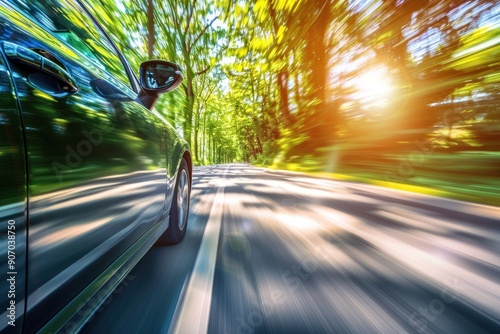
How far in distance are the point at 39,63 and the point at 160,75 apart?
1.47 metres

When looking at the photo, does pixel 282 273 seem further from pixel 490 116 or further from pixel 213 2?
pixel 213 2

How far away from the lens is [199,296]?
164cm

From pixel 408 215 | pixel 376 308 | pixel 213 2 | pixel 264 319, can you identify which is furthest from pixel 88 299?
pixel 213 2

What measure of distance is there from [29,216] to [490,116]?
7.91 meters

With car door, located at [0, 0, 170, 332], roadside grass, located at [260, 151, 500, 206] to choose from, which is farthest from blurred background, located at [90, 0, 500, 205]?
car door, located at [0, 0, 170, 332]

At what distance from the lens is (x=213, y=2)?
17.1 m

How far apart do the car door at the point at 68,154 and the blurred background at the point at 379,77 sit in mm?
1381

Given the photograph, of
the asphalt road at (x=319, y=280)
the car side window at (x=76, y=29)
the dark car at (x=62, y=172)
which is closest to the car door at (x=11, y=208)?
the dark car at (x=62, y=172)

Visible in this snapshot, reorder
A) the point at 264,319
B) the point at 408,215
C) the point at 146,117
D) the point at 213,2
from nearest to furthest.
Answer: the point at 264,319 → the point at 146,117 → the point at 408,215 → the point at 213,2

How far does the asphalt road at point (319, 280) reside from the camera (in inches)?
54.2

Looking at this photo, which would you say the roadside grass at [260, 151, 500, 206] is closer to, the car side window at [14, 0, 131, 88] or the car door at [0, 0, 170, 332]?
the car door at [0, 0, 170, 332]

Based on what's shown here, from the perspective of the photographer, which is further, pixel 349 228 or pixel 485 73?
pixel 485 73

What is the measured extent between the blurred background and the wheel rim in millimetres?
1701

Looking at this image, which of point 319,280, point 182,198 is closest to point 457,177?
point 319,280
